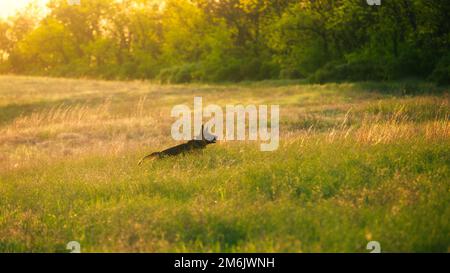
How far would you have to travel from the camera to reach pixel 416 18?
31547mm

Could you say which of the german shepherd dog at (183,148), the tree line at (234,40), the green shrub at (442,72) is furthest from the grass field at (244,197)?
the tree line at (234,40)

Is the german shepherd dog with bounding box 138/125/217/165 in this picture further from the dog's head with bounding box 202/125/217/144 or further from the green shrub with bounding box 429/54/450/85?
the green shrub with bounding box 429/54/450/85

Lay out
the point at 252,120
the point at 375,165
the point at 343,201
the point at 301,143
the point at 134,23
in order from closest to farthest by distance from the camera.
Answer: the point at 343,201 → the point at 375,165 → the point at 301,143 → the point at 252,120 → the point at 134,23

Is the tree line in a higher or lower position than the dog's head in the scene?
higher

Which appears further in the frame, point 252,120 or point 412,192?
point 252,120

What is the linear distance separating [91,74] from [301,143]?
66.8 meters

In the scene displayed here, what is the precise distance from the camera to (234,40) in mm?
53594

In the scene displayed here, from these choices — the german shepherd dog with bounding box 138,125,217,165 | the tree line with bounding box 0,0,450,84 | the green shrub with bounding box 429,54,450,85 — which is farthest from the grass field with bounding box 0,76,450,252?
the tree line with bounding box 0,0,450,84

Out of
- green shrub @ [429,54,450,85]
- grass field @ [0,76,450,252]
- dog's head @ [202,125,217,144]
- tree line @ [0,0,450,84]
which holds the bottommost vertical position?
grass field @ [0,76,450,252]

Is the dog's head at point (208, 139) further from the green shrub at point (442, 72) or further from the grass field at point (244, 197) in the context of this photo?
the green shrub at point (442, 72)

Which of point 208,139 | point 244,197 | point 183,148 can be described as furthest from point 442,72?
point 244,197

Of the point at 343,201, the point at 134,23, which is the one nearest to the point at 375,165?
the point at 343,201

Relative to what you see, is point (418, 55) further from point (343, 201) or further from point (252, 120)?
point (343, 201)

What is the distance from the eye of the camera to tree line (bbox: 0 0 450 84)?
31.8 m
